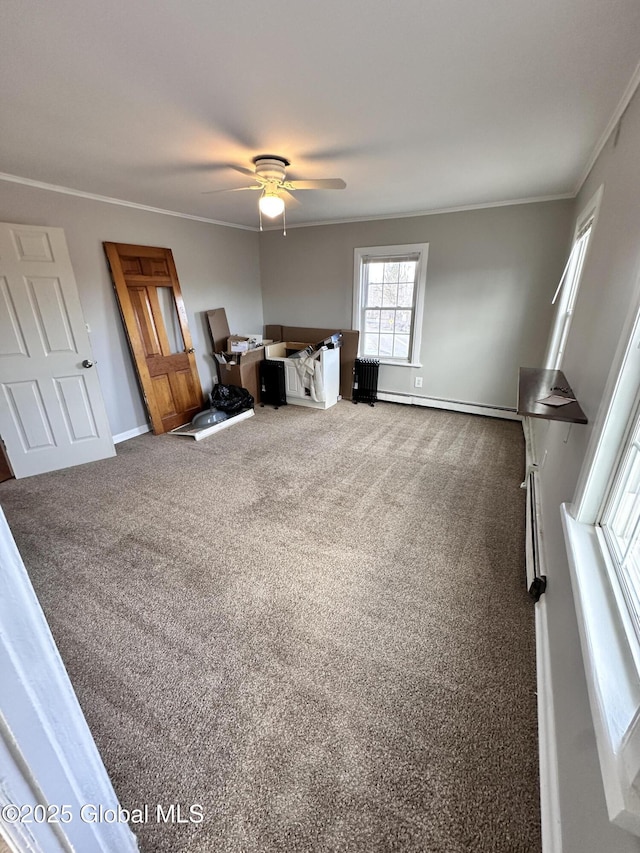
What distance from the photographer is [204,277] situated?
4.48 metres

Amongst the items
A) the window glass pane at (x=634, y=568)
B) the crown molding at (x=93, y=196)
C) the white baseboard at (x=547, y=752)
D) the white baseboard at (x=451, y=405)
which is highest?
the crown molding at (x=93, y=196)

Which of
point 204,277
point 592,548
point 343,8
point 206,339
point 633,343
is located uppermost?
point 343,8

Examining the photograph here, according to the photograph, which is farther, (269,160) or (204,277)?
(204,277)

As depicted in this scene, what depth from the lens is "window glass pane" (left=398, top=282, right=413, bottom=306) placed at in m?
4.40

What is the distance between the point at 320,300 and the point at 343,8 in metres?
3.91

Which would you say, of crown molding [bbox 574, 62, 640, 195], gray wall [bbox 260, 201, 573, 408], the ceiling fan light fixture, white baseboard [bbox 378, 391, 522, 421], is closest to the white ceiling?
crown molding [bbox 574, 62, 640, 195]

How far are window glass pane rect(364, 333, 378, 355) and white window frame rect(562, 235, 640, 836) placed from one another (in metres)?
3.71

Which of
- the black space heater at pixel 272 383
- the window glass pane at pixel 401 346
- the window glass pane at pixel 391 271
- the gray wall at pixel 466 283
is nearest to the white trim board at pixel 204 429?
the black space heater at pixel 272 383

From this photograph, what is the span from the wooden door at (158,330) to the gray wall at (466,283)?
1884mm

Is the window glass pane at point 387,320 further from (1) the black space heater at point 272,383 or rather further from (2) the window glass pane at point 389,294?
(1) the black space heater at point 272,383

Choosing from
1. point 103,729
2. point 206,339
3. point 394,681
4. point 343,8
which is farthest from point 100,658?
point 206,339

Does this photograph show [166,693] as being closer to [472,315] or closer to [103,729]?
[103,729]

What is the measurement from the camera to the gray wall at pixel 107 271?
304 cm

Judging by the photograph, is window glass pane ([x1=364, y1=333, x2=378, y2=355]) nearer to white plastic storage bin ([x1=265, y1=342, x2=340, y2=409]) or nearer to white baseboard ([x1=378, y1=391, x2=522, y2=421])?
white plastic storage bin ([x1=265, y1=342, x2=340, y2=409])
